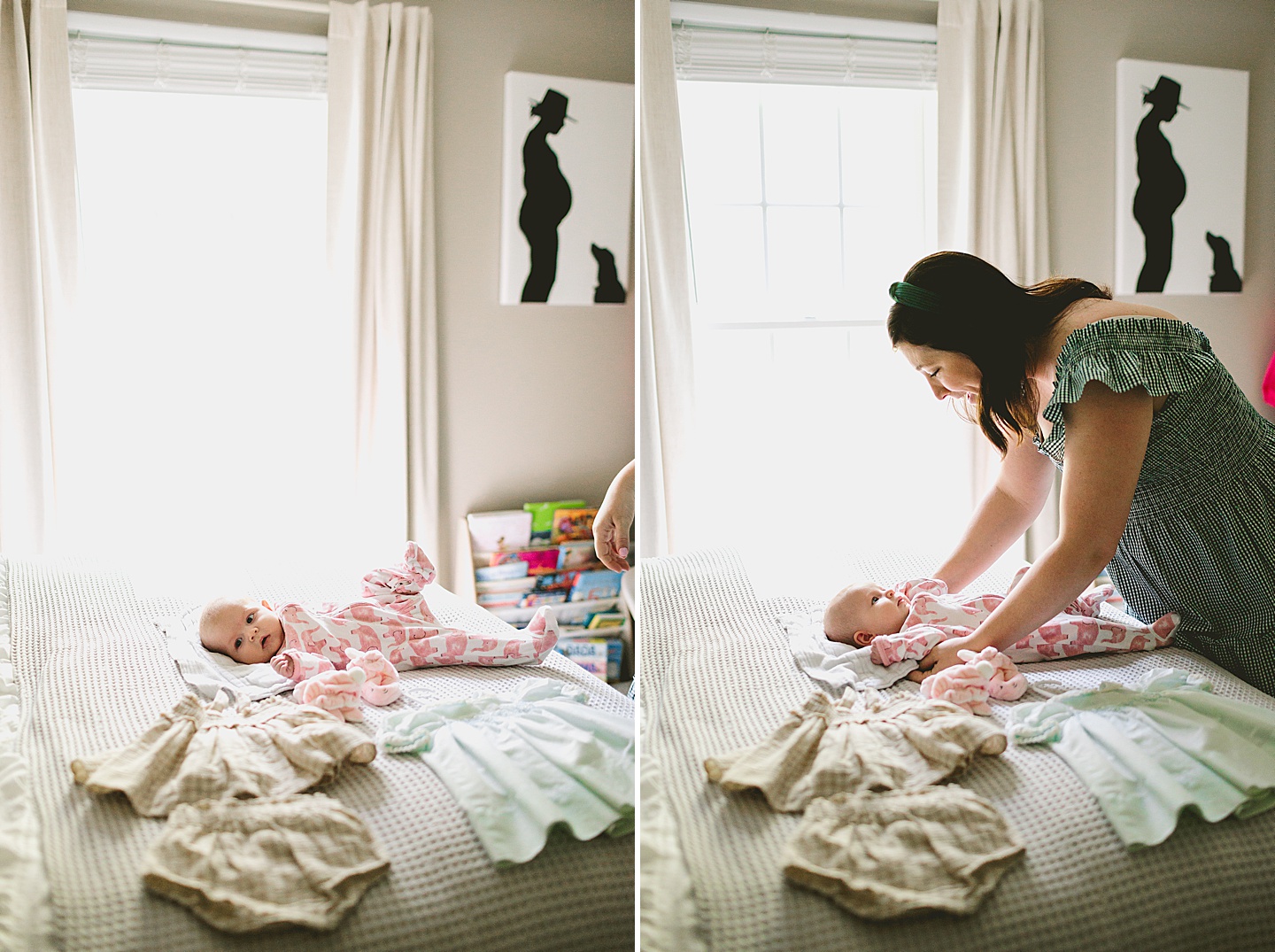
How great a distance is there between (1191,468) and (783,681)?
607 mm

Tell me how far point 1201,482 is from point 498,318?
0.93 meters

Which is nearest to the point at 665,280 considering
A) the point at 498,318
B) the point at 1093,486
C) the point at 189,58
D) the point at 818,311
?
the point at 818,311

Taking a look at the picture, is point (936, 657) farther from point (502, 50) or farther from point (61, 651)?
point (61, 651)

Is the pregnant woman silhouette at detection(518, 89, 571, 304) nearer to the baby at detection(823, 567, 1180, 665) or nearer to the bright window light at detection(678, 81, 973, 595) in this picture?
the baby at detection(823, 567, 1180, 665)

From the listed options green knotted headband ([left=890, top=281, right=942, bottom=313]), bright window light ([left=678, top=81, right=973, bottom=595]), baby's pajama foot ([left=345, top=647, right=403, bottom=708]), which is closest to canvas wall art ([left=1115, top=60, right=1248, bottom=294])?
bright window light ([left=678, top=81, right=973, bottom=595])

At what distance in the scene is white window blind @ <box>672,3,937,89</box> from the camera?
171 centimetres

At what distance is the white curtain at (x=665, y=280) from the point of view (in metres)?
1.53

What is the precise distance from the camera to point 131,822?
0.72 meters

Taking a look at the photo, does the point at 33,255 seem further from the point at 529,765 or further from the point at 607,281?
the point at 529,765

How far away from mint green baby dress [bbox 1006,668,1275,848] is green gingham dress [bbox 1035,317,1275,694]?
0.19 metres

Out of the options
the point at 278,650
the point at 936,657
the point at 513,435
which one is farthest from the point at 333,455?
the point at 936,657

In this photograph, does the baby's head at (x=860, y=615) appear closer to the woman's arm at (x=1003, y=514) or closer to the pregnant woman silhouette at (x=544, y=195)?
the woman's arm at (x=1003, y=514)

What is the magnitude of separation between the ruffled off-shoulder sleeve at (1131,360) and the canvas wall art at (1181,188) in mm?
905

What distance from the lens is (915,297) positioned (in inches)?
39.5
